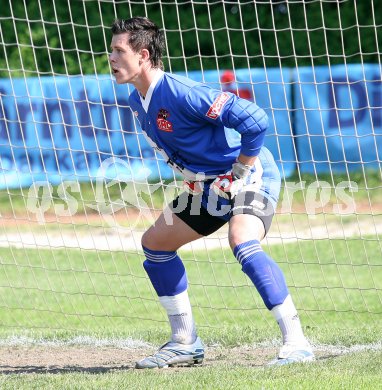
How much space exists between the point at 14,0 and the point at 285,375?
39.1 feet

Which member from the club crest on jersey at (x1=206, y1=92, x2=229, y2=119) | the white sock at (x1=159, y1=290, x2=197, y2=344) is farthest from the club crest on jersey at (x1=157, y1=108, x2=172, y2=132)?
the white sock at (x1=159, y1=290, x2=197, y2=344)

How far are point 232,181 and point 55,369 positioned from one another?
5.22 feet

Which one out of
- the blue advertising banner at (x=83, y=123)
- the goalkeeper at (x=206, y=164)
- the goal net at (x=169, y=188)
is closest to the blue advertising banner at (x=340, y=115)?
the goal net at (x=169, y=188)

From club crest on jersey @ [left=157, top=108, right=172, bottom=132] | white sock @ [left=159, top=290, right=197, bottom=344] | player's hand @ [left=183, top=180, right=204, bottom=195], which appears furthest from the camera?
white sock @ [left=159, top=290, right=197, bottom=344]

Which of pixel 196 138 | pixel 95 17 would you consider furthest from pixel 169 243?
pixel 95 17

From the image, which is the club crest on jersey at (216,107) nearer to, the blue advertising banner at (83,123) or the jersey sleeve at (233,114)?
the jersey sleeve at (233,114)

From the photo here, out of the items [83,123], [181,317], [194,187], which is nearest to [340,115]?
[83,123]

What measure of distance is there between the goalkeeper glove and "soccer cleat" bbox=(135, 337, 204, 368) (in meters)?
1.01

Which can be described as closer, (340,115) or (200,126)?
(200,126)

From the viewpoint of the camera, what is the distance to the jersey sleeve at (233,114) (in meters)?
5.07

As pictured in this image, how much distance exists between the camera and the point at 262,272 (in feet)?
Answer: 16.9

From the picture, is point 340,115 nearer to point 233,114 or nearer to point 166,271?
point 166,271

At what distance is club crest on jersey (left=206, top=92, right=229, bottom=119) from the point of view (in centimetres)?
510

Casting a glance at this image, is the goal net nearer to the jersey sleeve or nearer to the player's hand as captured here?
the player's hand
